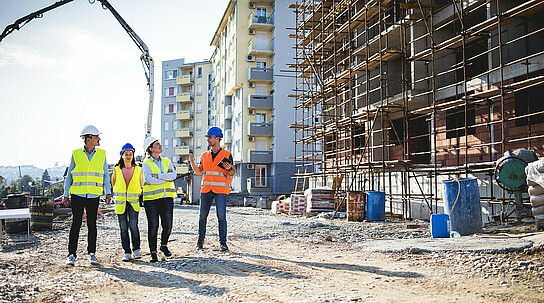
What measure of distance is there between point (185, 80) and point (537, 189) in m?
64.5

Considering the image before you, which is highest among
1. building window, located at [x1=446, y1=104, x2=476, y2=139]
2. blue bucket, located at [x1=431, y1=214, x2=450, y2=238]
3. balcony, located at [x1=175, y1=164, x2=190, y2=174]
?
balcony, located at [x1=175, y1=164, x2=190, y2=174]

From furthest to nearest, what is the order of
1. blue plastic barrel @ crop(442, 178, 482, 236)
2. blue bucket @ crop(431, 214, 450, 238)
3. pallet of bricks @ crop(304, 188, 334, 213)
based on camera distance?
pallet of bricks @ crop(304, 188, 334, 213) → blue plastic barrel @ crop(442, 178, 482, 236) → blue bucket @ crop(431, 214, 450, 238)

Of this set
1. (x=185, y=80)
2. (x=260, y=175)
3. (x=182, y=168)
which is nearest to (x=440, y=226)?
(x=260, y=175)

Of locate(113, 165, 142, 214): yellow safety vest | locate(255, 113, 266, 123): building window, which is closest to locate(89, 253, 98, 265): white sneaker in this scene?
locate(113, 165, 142, 214): yellow safety vest

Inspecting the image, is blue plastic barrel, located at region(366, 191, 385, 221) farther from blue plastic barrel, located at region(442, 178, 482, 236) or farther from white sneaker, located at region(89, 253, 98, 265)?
white sneaker, located at region(89, 253, 98, 265)

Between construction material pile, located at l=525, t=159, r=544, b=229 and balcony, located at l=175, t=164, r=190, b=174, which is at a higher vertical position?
balcony, located at l=175, t=164, r=190, b=174

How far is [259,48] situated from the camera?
152 ft

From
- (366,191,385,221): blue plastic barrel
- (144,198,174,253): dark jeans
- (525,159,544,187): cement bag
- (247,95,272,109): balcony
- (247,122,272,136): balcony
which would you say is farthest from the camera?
(247,95,272,109): balcony

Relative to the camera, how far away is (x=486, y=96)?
13.2 meters

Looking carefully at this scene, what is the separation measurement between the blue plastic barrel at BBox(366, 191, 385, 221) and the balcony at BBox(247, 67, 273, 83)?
3082cm

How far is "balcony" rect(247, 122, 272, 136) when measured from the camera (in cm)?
4472

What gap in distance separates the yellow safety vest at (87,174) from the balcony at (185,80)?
63.5m

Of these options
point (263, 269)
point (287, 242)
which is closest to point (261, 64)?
point (287, 242)

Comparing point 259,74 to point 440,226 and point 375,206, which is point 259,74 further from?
point 440,226
